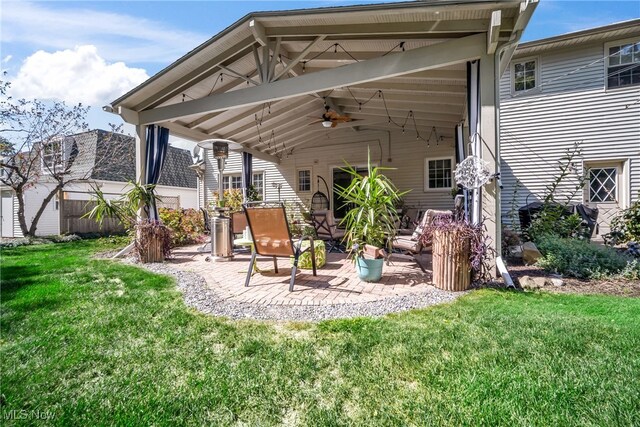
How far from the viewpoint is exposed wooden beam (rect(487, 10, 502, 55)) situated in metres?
3.20

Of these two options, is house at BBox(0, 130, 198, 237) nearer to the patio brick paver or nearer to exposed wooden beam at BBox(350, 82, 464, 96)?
the patio brick paver

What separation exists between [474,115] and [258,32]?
3242mm

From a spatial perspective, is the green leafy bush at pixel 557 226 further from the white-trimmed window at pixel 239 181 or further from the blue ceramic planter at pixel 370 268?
the white-trimmed window at pixel 239 181

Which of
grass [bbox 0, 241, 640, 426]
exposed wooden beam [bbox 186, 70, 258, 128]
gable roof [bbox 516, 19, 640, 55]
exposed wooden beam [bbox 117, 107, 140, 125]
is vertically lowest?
grass [bbox 0, 241, 640, 426]

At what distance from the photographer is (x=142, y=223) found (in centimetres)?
523

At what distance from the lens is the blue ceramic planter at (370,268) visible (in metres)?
3.73

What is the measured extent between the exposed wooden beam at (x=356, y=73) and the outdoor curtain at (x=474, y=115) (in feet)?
0.90

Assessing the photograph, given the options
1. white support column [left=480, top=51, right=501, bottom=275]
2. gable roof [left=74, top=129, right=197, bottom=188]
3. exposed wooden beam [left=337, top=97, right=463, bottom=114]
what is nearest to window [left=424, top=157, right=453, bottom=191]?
exposed wooden beam [left=337, top=97, right=463, bottom=114]

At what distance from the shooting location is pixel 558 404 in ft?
4.74

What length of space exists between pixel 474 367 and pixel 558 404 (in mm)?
399

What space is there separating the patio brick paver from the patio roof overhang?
264 centimetres

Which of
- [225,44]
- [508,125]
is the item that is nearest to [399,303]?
[225,44]

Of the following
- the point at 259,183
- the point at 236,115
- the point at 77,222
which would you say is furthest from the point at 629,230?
the point at 77,222

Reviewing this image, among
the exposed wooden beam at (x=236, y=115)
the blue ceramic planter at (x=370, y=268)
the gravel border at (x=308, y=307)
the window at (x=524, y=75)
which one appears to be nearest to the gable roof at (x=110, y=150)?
the exposed wooden beam at (x=236, y=115)
